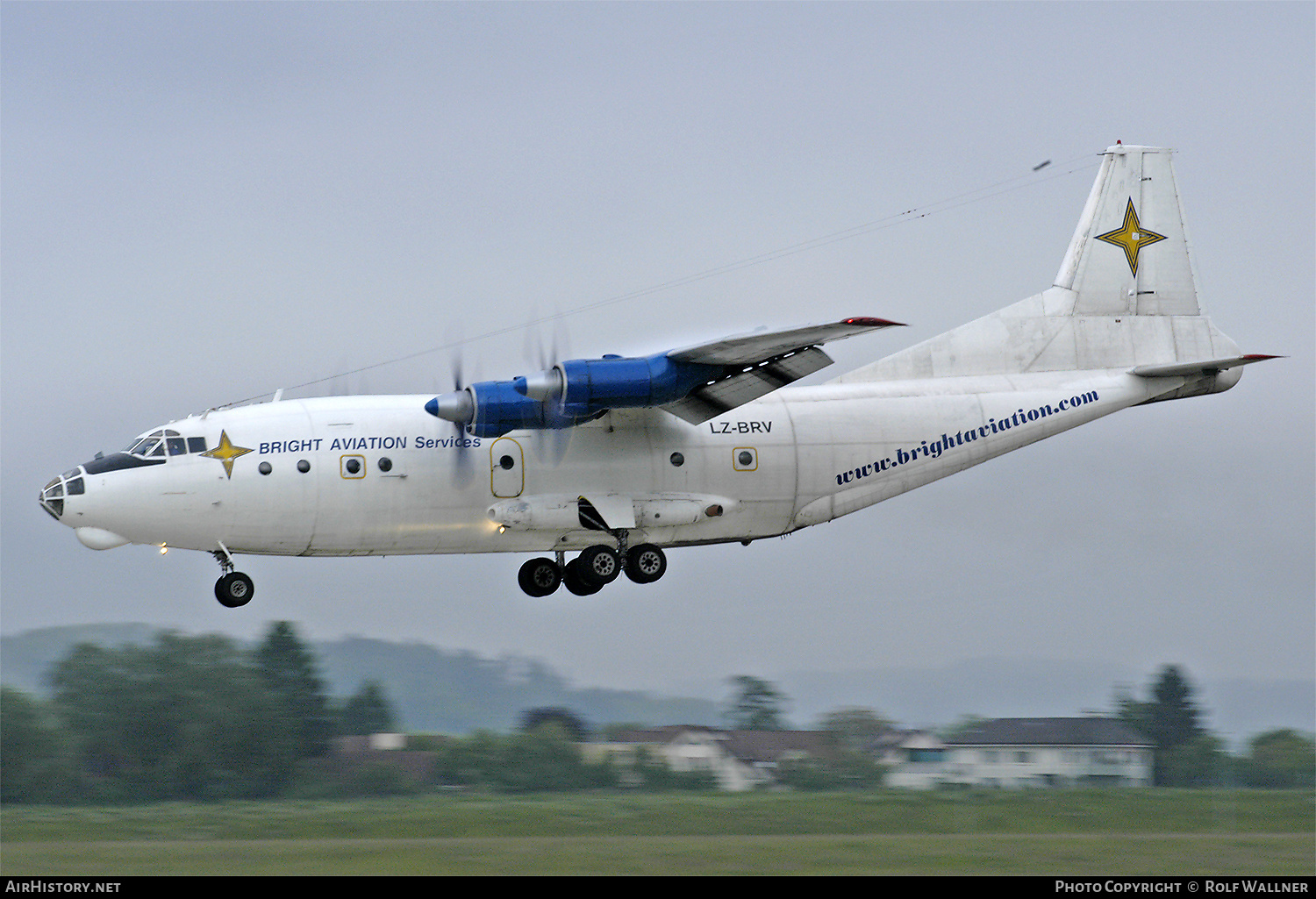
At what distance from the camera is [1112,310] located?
25234 mm

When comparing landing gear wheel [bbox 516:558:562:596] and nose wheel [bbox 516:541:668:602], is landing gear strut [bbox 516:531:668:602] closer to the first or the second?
nose wheel [bbox 516:541:668:602]

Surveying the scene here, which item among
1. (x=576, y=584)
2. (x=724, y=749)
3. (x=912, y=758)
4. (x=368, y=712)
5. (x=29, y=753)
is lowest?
(x=912, y=758)

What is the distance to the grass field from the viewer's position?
19562 millimetres

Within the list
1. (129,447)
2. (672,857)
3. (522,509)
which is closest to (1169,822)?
(672,857)

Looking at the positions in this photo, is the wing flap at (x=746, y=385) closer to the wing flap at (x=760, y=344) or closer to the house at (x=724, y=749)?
the wing flap at (x=760, y=344)

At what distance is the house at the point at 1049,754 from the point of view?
25.4 m

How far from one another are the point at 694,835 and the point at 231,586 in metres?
7.68

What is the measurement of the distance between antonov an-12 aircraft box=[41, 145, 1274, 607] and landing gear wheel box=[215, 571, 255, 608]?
28 millimetres

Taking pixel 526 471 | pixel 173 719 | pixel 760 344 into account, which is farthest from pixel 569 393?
pixel 173 719

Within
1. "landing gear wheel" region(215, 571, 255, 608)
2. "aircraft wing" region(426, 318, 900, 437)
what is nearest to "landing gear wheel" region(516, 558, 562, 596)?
"aircraft wing" region(426, 318, 900, 437)

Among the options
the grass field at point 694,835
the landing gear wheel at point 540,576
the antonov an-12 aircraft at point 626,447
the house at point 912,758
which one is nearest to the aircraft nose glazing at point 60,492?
the antonov an-12 aircraft at point 626,447

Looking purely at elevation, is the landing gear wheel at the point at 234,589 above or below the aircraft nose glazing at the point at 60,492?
below

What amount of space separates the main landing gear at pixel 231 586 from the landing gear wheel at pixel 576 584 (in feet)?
15.4

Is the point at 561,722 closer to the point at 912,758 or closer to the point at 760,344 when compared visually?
the point at 912,758
